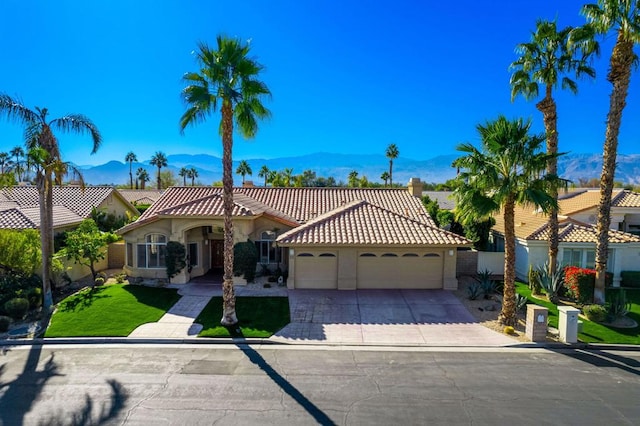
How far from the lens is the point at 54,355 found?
42.9 ft

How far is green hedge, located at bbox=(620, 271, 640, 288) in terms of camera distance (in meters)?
21.3

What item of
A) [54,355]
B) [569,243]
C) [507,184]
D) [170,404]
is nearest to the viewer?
[170,404]

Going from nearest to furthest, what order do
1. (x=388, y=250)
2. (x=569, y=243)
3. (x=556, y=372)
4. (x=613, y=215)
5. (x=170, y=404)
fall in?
(x=170, y=404) < (x=556, y=372) < (x=388, y=250) < (x=569, y=243) < (x=613, y=215)

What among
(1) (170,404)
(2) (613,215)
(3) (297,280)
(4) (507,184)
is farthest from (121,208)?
(2) (613,215)

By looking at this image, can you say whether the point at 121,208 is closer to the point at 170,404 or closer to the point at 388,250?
the point at 388,250

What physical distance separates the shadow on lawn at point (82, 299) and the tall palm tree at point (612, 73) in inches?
936

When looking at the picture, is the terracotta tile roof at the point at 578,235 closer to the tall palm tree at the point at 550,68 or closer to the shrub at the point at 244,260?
the tall palm tree at the point at 550,68

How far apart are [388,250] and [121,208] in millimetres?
29650

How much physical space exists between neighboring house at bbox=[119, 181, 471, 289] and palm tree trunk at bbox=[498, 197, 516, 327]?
473cm

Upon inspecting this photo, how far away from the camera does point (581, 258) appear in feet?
72.4

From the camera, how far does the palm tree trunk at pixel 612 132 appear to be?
1662cm

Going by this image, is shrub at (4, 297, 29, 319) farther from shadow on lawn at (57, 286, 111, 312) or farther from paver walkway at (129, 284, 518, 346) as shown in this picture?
paver walkway at (129, 284, 518, 346)

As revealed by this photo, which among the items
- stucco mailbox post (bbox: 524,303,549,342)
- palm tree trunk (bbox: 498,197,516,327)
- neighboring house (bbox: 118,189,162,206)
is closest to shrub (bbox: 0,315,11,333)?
palm tree trunk (bbox: 498,197,516,327)

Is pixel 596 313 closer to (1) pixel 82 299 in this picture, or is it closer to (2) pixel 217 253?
(2) pixel 217 253
